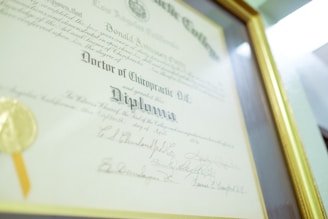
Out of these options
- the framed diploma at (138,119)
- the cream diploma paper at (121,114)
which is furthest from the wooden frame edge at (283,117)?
the cream diploma paper at (121,114)

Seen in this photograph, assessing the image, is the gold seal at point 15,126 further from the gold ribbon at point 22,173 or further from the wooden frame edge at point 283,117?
the wooden frame edge at point 283,117

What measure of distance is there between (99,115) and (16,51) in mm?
121

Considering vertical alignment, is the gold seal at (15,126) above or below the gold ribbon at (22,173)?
above

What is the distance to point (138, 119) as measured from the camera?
0.48 m

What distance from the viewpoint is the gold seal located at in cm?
34

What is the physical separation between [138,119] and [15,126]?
17cm

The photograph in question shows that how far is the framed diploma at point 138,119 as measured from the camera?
36cm

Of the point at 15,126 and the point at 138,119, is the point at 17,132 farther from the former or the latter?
the point at 138,119

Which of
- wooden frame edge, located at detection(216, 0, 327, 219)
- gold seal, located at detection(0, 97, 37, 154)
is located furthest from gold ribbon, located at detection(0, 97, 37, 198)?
wooden frame edge, located at detection(216, 0, 327, 219)

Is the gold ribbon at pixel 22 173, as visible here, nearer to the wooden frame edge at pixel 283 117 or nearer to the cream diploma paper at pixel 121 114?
the cream diploma paper at pixel 121 114

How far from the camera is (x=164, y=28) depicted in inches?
24.9

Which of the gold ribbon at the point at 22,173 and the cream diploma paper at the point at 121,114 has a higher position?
the cream diploma paper at the point at 121,114

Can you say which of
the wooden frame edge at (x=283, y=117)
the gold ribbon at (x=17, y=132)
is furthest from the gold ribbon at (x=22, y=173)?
the wooden frame edge at (x=283, y=117)

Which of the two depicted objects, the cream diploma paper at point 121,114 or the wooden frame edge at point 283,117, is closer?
the cream diploma paper at point 121,114
